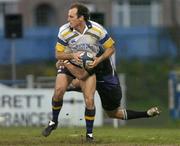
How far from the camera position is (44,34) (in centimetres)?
4300

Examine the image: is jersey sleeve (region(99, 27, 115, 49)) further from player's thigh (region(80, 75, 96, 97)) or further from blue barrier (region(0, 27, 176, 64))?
blue barrier (region(0, 27, 176, 64))

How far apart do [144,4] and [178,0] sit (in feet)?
6.88

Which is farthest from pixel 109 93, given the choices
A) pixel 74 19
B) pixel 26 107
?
pixel 26 107

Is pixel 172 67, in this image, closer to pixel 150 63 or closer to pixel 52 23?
pixel 150 63


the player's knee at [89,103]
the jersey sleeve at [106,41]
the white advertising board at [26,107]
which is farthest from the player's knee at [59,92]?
the white advertising board at [26,107]

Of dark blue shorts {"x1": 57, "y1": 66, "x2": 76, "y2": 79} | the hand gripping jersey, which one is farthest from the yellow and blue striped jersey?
dark blue shorts {"x1": 57, "y1": 66, "x2": 76, "y2": 79}

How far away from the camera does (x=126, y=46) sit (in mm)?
42312

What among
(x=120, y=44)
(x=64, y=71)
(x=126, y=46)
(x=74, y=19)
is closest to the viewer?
(x=74, y=19)

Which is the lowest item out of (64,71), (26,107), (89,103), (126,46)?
(126,46)

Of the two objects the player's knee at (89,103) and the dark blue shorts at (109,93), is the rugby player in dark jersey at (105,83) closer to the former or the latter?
the dark blue shorts at (109,93)

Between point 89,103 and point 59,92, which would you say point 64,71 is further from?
point 89,103

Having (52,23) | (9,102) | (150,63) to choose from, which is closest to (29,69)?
(150,63)

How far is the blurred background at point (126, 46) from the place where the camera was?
30266mm

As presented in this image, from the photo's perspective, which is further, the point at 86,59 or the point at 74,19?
the point at 86,59
